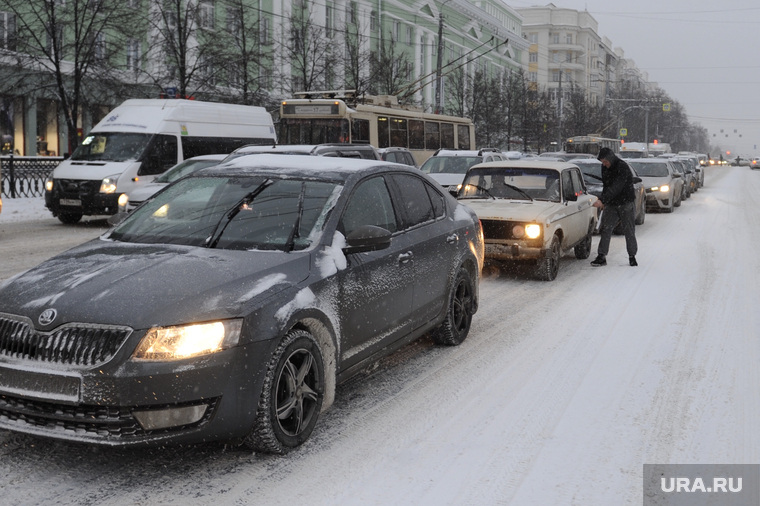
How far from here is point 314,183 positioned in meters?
5.54

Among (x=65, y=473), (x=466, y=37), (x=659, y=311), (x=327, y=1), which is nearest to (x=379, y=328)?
(x=65, y=473)

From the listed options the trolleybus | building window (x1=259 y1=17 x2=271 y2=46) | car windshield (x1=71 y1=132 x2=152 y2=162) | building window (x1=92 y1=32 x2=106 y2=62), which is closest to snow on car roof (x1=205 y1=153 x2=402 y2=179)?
car windshield (x1=71 y1=132 x2=152 y2=162)

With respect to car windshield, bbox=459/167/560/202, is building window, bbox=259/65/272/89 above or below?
above

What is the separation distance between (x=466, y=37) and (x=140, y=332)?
237ft

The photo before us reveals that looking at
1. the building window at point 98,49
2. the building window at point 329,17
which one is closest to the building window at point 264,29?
the building window at point 329,17

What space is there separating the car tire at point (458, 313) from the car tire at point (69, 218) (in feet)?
42.1

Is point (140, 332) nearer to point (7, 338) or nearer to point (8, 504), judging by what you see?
point (7, 338)

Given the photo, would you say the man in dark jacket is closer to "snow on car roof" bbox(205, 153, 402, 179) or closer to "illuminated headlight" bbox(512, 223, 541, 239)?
"illuminated headlight" bbox(512, 223, 541, 239)

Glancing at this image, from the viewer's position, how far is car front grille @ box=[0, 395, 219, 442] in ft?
13.1

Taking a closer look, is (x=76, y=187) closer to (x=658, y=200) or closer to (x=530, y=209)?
(x=530, y=209)

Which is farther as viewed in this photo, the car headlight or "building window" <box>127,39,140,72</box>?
"building window" <box>127,39,140,72</box>

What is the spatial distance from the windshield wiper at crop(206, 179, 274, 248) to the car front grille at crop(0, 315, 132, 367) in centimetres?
115

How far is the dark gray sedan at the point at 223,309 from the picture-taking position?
4.00 m

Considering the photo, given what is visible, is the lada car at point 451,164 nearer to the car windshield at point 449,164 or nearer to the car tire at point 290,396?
the car windshield at point 449,164
